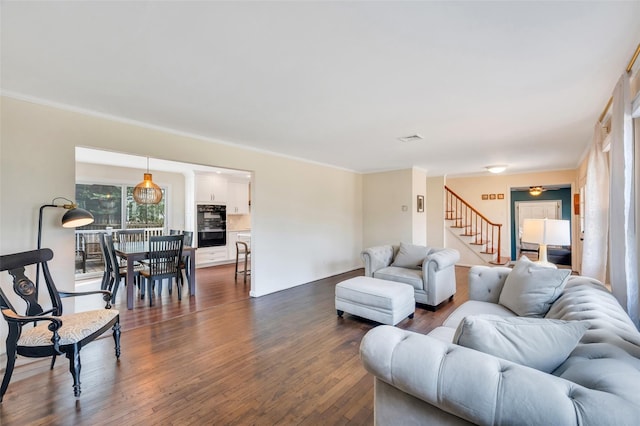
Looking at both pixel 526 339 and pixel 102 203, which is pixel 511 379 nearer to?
pixel 526 339

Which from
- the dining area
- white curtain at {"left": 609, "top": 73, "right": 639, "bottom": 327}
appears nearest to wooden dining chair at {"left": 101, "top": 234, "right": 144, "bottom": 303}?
the dining area

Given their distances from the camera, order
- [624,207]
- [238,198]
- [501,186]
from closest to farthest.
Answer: [624,207] < [501,186] < [238,198]

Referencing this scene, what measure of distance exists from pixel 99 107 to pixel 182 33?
5.80 ft

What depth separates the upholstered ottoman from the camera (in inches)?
127

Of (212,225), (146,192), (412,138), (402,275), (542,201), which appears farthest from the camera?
(542,201)

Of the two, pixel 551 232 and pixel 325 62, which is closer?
pixel 325 62

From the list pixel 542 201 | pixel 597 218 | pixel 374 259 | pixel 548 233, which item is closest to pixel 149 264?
pixel 374 259

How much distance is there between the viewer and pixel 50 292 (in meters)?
2.46

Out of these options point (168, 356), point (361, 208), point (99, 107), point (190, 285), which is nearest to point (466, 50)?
point (99, 107)

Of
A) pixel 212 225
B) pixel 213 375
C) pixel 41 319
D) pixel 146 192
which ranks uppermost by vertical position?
pixel 146 192

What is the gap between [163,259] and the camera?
167 inches

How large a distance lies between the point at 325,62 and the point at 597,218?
3.10 m

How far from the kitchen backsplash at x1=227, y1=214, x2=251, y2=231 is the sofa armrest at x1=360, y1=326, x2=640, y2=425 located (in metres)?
7.03

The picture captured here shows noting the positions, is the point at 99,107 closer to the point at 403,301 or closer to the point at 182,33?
the point at 182,33
